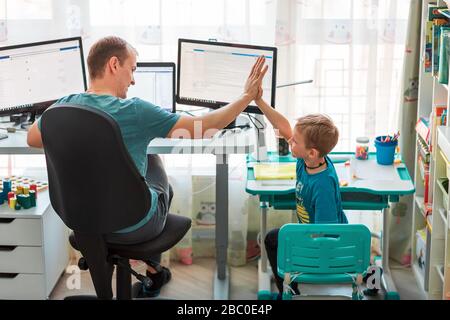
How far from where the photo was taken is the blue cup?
3.57 meters

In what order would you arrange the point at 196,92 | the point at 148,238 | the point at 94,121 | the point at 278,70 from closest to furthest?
1. the point at 94,121
2. the point at 148,238
3. the point at 196,92
4. the point at 278,70

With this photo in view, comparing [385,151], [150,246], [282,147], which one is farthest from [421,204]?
[150,246]

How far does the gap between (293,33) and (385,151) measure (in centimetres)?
69

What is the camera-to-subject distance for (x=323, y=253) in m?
2.77

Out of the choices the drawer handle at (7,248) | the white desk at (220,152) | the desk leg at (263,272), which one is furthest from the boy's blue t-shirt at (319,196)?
the drawer handle at (7,248)

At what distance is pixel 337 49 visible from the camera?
12.5 feet

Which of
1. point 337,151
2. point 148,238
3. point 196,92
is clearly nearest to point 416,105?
point 337,151

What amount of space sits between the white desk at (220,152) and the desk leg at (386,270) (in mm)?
681

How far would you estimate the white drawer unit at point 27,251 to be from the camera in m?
3.44

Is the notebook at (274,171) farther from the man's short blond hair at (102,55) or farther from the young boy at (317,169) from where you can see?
the man's short blond hair at (102,55)

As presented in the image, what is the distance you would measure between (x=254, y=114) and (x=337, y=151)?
51 centimetres

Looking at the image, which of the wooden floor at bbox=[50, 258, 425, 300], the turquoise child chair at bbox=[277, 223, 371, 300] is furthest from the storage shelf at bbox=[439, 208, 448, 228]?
the turquoise child chair at bbox=[277, 223, 371, 300]

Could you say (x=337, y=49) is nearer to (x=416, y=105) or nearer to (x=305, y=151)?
(x=416, y=105)

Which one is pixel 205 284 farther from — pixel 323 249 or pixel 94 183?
pixel 94 183
